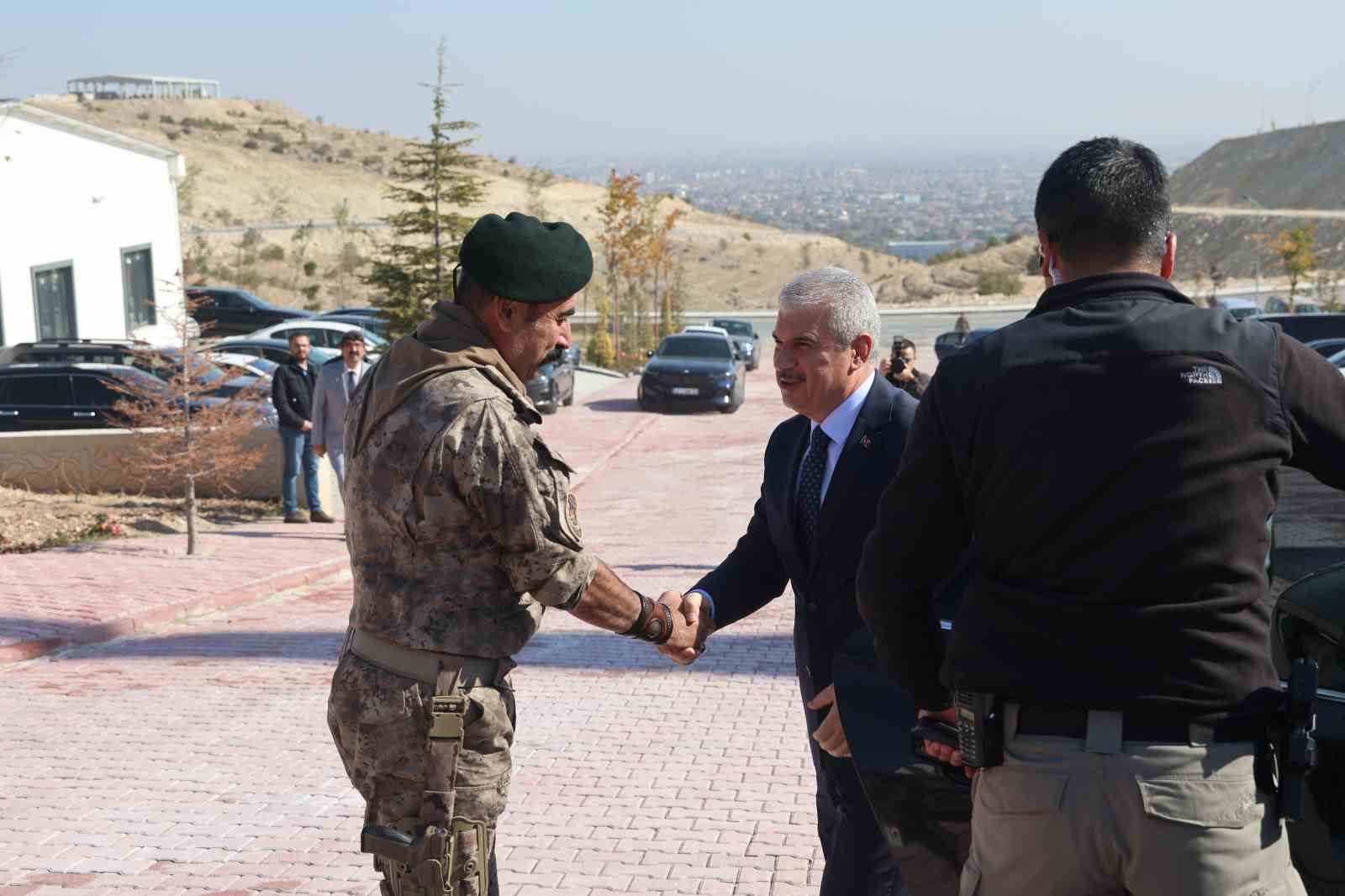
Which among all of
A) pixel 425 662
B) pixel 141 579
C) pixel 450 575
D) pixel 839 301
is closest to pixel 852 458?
pixel 839 301

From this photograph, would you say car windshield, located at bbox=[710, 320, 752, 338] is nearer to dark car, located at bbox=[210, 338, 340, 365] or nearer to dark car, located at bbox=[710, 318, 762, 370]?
dark car, located at bbox=[710, 318, 762, 370]

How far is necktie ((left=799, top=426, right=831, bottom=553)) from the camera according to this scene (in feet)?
13.2

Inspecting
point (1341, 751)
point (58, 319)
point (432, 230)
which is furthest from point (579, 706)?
point (58, 319)

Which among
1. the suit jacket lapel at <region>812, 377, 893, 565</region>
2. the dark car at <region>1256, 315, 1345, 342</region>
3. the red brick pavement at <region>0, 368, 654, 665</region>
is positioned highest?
the suit jacket lapel at <region>812, 377, 893, 565</region>

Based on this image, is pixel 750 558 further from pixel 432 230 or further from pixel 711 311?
pixel 711 311

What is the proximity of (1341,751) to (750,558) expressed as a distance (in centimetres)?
173

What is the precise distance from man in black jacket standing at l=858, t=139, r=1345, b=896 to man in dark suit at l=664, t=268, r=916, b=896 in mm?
1212

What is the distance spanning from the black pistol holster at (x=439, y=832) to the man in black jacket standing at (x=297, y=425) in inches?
485

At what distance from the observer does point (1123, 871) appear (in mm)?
2498

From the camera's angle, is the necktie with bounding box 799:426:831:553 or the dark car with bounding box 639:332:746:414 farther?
the dark car with bounding box 639:332:746:414

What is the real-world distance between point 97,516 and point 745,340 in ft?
96.6

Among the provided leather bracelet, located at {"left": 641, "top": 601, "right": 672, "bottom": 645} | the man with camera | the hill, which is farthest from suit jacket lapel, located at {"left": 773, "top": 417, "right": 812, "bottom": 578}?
the hill

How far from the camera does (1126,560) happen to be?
2473 mm

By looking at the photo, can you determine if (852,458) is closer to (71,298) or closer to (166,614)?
(166,614)
